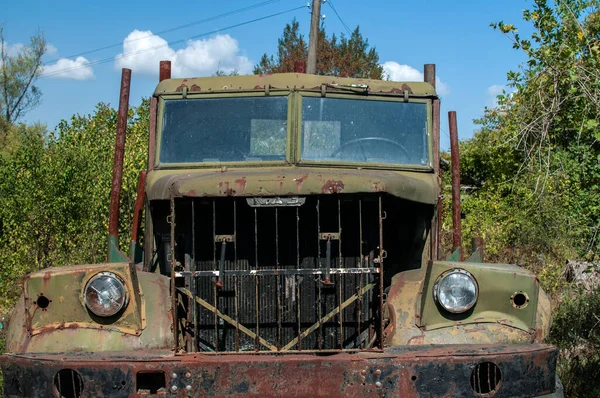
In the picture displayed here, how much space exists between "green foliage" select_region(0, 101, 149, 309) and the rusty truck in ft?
15.9

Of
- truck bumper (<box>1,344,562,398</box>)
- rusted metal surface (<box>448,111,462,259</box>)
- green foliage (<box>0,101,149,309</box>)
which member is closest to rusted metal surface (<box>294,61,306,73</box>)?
rusted metal surface (<box>448,111,462,259</box>)

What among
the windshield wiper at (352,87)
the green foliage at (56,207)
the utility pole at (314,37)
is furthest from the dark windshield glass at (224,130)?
the utility pole at (314,37)

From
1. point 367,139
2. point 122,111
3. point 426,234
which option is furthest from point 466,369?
point 122,111

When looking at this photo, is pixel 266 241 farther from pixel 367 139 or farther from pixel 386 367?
pixel 367 139

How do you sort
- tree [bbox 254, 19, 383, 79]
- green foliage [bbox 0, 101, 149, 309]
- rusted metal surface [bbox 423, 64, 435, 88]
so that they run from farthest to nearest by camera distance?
tree [bbox 254, 19, 383, 79]
green foliage [bbox 0, 101, 149, 309]
rusted metal surface [bbox 423, 64, 435, 88]

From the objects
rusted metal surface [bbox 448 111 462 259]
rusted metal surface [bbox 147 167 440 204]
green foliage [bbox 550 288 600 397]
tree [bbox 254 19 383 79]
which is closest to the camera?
rusted metal surface [bbox 147 167 440 204]

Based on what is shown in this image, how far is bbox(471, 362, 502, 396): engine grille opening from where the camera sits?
3.93 meters

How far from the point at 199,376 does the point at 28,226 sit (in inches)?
263

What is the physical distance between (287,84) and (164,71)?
1067 mm

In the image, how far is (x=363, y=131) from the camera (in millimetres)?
5660

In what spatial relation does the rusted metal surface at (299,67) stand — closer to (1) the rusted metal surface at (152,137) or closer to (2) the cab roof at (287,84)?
(2) the cab roof at (287,84)

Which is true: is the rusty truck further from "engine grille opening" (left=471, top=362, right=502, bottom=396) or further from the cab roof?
the cab roof

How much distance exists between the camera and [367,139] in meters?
5.63

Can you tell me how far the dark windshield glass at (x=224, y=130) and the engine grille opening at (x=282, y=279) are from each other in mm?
1007
